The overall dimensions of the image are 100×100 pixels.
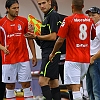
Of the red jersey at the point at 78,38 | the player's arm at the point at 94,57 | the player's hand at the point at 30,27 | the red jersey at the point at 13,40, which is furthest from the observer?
the player's hand at the point at 30,27

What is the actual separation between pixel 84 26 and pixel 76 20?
162 millimetres

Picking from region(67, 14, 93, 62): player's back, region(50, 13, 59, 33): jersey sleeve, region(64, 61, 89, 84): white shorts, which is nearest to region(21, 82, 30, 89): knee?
region(50, 13, 59, 33): jersey sleeve

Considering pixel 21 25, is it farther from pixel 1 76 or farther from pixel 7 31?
pixel 1 76

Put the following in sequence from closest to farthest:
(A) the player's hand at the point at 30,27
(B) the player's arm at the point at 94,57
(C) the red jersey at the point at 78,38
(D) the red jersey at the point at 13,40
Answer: (C) the red jersey at the point at 78,38 < (B) the player's arm at the point at 94,57 < (D) the red jersey at the point at 13,40 < (A) the player's hand at the point at 30,27

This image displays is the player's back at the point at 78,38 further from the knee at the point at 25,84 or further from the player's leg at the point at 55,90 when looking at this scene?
the knee at the point at 25,84

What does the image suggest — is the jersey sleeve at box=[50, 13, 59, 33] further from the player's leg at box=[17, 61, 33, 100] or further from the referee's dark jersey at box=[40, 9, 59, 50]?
the player's leg at box=[17, 61, 33, 100]

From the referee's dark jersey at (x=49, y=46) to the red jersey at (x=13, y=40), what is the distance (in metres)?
0.36

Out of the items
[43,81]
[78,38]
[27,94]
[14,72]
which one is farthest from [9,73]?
[78,38]

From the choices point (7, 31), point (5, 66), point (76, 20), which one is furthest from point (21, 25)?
point (76, 20)

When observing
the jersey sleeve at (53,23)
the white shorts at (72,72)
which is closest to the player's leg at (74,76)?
the white shorts at (72,72)

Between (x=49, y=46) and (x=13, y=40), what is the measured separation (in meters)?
0.61

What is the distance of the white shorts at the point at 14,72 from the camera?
7.47 metres

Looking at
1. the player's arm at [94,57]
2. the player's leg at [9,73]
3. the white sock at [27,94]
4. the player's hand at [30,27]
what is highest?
the player's hand at [30,27]

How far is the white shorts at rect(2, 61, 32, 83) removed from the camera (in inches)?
294
